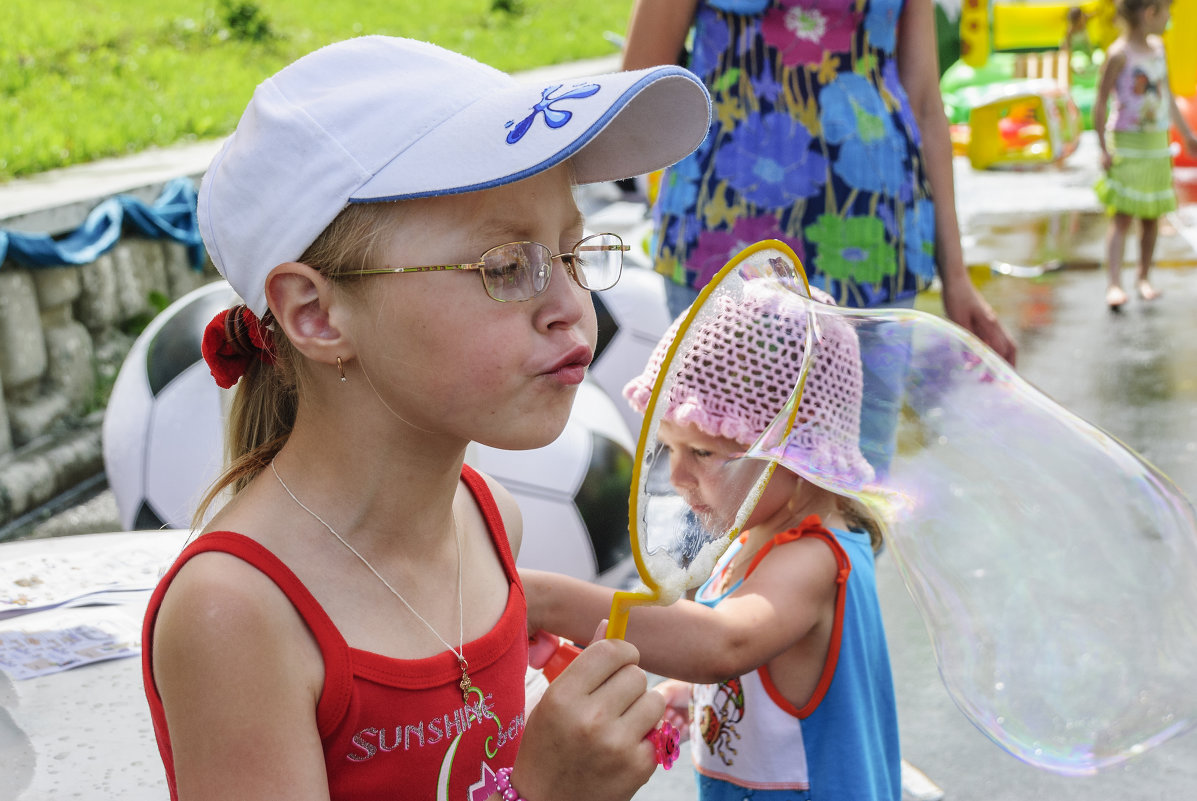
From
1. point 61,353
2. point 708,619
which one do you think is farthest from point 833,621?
point 61,353

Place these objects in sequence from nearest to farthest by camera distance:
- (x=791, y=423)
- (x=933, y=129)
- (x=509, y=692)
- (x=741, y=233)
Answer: (x=509, y=692) < (x=791, y=423) < (x=741, y=233) < (x=933, y=129)

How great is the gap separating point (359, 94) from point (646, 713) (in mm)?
716

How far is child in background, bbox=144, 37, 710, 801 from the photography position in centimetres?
119

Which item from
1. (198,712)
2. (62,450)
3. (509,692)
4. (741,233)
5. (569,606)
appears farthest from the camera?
(62,450)

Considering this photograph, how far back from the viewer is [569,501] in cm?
336

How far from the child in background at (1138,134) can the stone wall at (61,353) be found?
5497 millimetres

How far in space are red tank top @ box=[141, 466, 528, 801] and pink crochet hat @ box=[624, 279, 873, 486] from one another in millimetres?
428

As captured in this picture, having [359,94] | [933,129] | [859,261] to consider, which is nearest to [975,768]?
[859,261]

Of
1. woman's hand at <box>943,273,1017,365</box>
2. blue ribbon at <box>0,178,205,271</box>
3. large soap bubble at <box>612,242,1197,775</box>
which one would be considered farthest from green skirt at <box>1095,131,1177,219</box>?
large soap bubble at <box>612,242,1197,775</box>

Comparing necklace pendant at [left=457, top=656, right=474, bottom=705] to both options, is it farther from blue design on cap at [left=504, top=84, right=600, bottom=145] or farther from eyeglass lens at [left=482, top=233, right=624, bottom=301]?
blue design on cap at [left=504, top=84, right=600, bottom=145]

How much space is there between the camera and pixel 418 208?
48.5 inches

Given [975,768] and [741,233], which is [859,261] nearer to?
[741,233]

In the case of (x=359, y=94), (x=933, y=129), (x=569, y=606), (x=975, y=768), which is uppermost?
(x=359, y=94)

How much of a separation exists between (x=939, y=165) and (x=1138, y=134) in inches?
211
